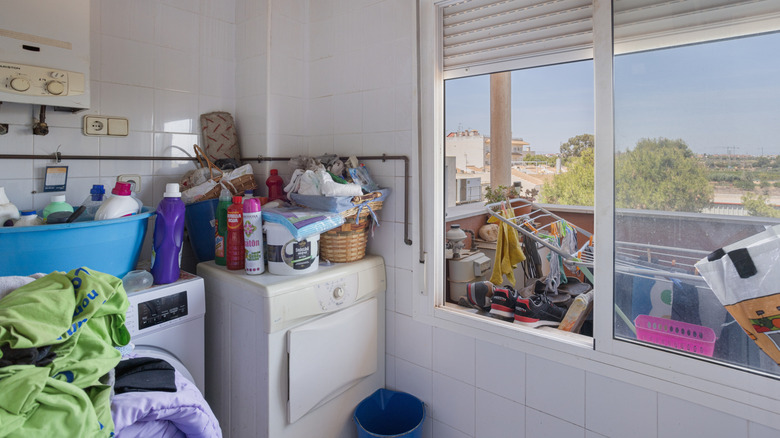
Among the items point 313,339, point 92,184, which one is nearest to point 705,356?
point 313,339

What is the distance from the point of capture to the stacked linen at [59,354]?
60cm

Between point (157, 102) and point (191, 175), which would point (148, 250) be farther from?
point (157, 102)

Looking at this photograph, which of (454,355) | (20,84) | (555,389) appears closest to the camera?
(20,84)

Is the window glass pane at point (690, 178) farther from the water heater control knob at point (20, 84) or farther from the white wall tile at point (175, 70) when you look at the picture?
the water heater control knob at point (20, 84)

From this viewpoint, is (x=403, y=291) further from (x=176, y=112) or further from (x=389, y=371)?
(x=176, y=112)

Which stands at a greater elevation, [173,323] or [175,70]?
[175,70]

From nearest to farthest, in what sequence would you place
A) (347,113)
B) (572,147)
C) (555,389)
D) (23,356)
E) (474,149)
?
(23,356) < (555,389) < (347,113) < (572,147) < (474,149)

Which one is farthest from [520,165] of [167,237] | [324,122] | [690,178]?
[167,237]

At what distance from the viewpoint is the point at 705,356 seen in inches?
43.7

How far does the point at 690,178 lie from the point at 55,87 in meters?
1.92

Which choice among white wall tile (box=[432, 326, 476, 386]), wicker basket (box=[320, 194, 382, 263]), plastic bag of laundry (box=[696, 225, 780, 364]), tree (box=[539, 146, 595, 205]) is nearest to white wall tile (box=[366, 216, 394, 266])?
wicker basket (box=[320, 194, 382, 263])

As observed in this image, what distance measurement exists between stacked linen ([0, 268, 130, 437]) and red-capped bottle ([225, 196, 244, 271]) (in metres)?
0.65

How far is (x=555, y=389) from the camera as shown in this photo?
1.34 m

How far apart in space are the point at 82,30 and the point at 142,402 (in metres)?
1.26
